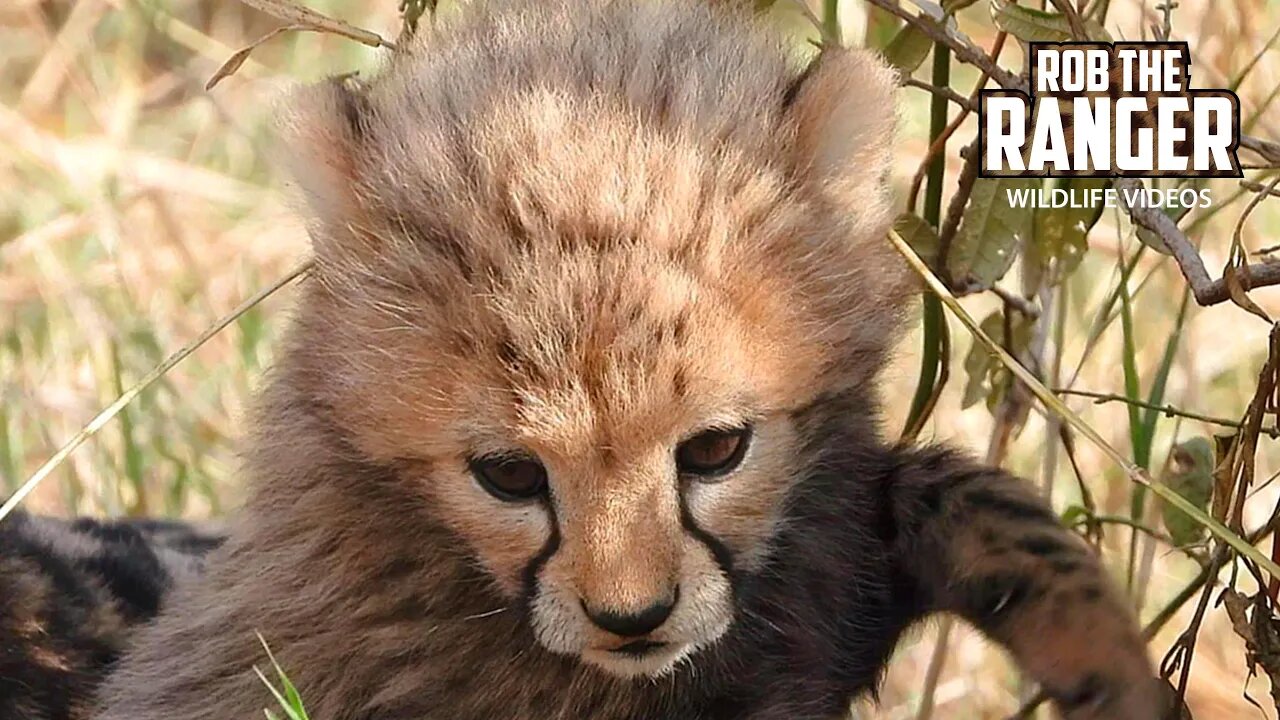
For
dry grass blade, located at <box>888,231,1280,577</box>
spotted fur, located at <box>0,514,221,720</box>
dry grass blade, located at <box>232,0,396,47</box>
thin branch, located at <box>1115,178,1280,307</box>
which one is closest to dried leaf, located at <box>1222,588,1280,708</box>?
dry grass blade, located at <box>888,231,1280,577</box>

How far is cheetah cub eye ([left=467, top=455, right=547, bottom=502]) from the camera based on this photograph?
181 centimetres

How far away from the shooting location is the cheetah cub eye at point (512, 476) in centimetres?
181

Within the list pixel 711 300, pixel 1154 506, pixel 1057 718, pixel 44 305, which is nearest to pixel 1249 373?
pixel 1154 506

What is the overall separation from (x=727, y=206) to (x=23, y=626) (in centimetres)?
107

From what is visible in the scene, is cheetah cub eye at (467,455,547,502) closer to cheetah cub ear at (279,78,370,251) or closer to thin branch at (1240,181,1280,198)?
cheetah cub ear at (279,78,370,251)

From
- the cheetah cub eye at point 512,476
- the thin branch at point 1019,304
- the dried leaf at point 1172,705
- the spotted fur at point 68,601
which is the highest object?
the thin branch at point 1019,304

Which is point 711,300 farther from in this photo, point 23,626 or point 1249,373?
point 1249,373

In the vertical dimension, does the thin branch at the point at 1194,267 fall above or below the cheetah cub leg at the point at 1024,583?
above

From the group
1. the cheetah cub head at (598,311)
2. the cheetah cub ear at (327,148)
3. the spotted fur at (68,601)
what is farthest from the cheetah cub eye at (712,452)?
the spotted fur at (68,601)

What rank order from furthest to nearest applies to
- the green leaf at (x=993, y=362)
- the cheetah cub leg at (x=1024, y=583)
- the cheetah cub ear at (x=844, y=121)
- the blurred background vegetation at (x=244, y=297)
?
the blurred background vegetation at (x=244, y=297) < the green leaf at (x=993, y=362) < the cheetah cub ear at (x=844, y=121) < the cheetah cub leg at (x=1024, y=583)

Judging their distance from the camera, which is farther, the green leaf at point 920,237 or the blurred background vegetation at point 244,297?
the blurred background vegetation at point 244,297

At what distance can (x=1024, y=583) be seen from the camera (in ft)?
6.46

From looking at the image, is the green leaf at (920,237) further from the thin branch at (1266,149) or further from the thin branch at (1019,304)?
the thin branch at (1266,149)

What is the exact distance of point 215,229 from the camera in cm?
444
